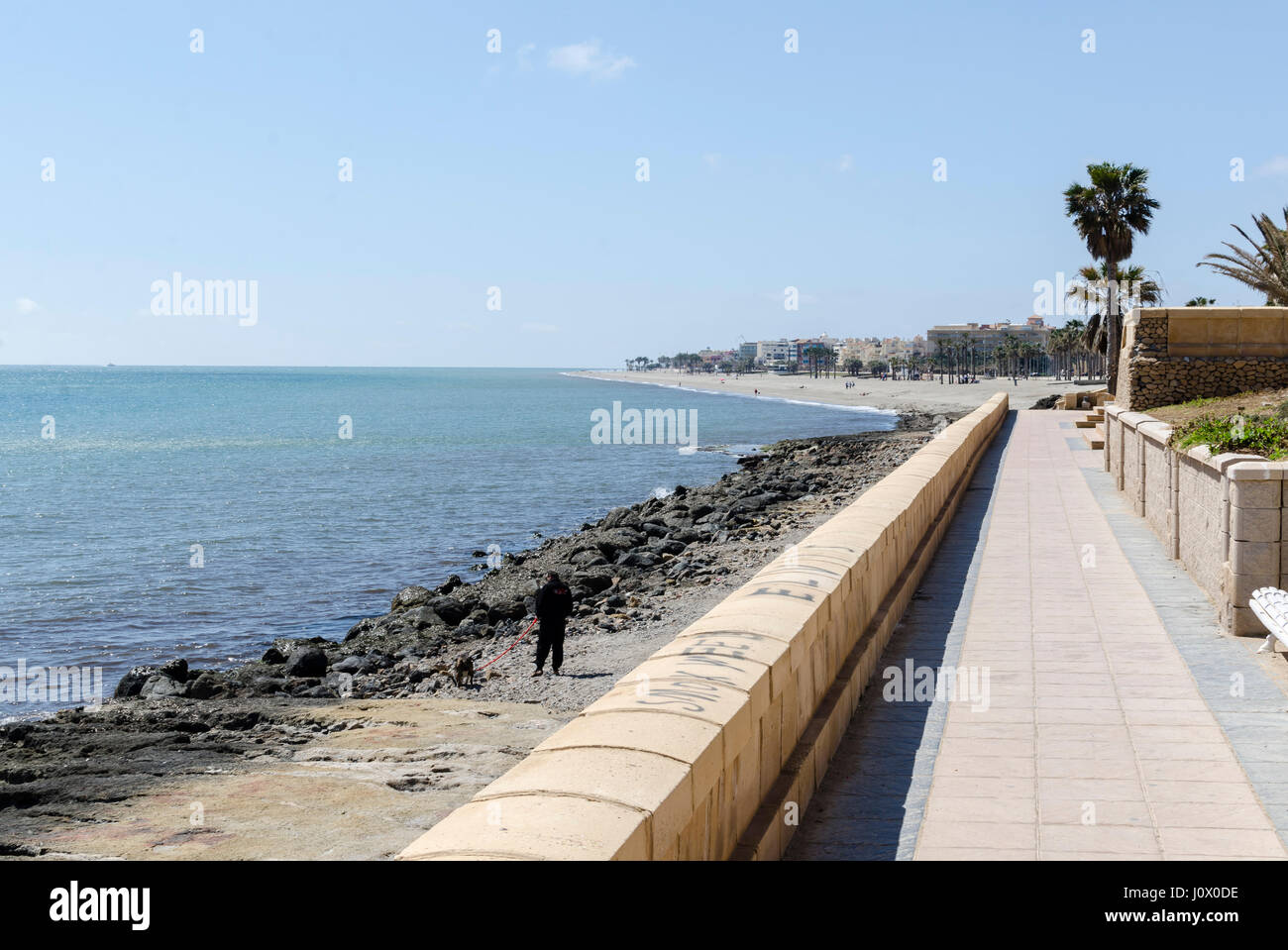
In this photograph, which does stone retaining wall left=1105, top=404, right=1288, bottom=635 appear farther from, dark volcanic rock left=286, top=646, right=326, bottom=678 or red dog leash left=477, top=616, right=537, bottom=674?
dark volcanic rock left=286, top=646, right=326, bottom=678

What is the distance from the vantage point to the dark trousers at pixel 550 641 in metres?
13.5

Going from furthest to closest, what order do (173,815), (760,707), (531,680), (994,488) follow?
1. (994,488)
2. (531,680)
3. (173,815)
4. (760,707)

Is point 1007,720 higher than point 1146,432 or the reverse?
the reverse

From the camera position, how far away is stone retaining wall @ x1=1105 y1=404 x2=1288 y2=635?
816cm

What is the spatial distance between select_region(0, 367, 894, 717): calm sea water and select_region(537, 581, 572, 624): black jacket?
696 cm

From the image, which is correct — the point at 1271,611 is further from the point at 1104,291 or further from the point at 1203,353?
the point at 1104,291

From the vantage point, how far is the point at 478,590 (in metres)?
21.4

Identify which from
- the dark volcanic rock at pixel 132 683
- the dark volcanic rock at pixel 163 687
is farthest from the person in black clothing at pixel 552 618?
the dark volcanic rock at pixel 132 683

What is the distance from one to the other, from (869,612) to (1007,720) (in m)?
1.62

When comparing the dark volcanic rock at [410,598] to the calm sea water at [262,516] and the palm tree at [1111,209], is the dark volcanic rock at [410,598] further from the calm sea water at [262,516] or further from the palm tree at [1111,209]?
the palm tree at [1111,209]

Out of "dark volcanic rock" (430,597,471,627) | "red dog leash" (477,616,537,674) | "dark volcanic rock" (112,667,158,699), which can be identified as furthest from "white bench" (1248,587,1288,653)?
"dark volcanic rock" (112,667,158,699)

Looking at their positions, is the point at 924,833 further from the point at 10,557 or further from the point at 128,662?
the point at 10,557
